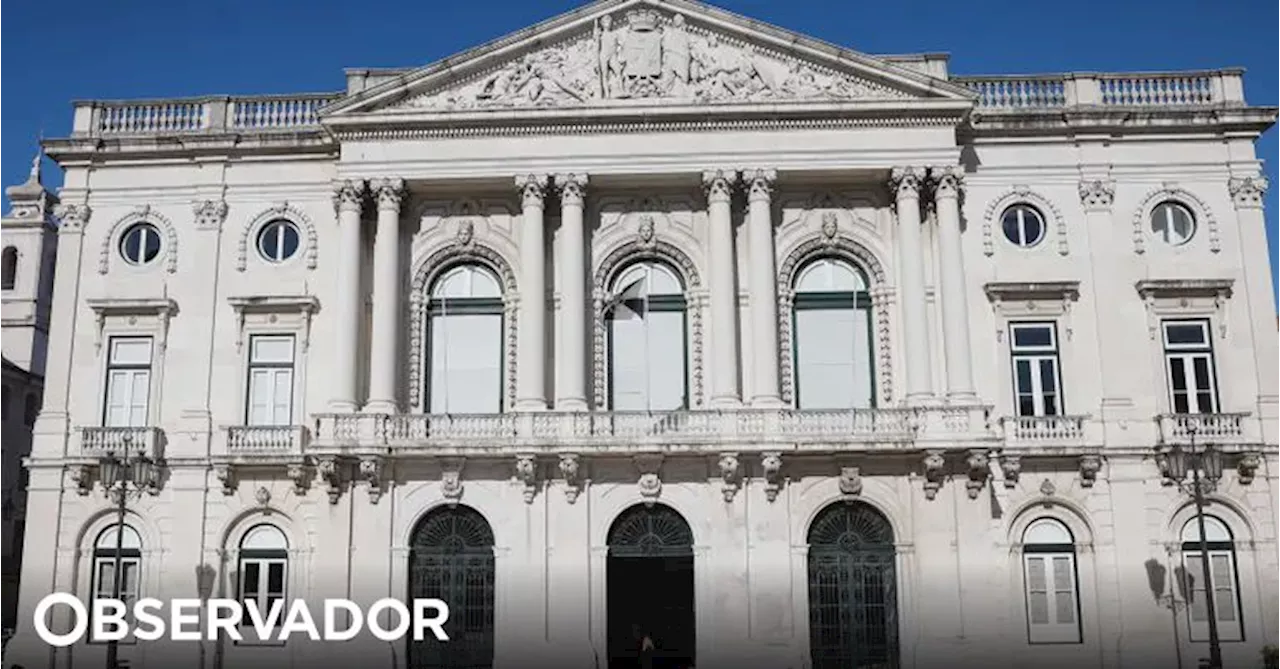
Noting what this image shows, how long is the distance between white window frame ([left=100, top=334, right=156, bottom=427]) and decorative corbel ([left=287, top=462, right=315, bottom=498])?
3.73 meters

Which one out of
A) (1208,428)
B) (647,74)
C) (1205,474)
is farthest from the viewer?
(647,74)

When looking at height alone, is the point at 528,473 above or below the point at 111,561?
above

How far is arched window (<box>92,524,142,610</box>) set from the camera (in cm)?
2989

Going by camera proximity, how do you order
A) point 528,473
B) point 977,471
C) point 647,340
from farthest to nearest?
1. point 647,340
2. point 528,473
3. point 977,471

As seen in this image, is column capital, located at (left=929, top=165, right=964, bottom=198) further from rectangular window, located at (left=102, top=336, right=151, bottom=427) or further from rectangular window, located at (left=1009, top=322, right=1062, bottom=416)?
rectangular window, located at (left=102, top=336, right=151, bottom=427)

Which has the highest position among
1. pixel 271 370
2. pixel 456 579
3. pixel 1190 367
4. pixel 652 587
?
pixel 271 370

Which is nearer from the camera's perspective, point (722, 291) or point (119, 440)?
point (722, 291)

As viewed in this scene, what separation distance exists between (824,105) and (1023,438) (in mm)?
8274

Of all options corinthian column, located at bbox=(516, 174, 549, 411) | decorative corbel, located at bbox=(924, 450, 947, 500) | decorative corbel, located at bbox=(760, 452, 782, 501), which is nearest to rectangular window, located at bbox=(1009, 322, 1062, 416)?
decorative corbel, located at bbox=(924, 450, 947, 500)

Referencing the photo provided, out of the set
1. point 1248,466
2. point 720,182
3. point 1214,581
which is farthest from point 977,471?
point 720,182

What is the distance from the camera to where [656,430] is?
28.6 meters

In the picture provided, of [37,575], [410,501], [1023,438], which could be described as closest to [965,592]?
[1023,438]

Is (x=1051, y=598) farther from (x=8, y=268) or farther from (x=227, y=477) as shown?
(x=8, y=268)

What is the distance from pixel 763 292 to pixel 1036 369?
6.21 meters
